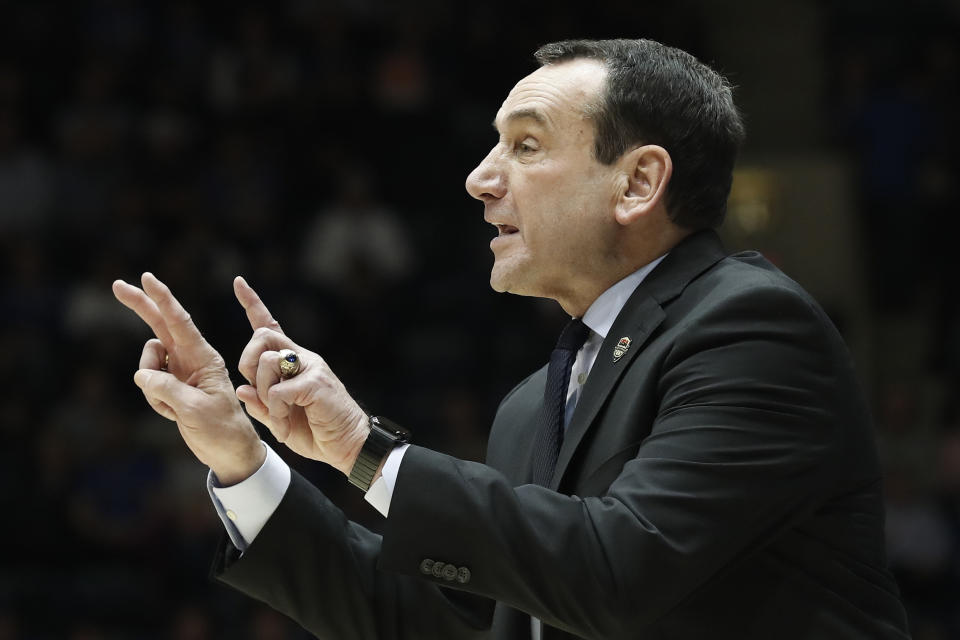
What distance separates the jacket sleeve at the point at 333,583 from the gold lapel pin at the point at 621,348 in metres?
0.69

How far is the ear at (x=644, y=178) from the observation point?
2.86 metres

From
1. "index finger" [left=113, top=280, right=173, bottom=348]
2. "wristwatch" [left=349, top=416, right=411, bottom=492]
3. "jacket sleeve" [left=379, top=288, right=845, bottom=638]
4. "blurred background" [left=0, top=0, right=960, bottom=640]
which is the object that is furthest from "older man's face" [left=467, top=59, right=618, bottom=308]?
"blurred background" [left=0, top=0, right=960, bottom=640]

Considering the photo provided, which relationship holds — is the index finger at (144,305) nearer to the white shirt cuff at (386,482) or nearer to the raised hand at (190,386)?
the raised hand at (190,386)

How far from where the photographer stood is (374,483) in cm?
248

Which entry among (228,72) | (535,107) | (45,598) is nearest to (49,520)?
(45,598)

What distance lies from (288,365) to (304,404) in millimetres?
89

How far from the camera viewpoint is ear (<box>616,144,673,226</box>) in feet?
9.37

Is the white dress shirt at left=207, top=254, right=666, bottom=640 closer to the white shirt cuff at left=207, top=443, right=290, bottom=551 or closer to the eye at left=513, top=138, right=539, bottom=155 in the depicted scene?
the white shirt cuff at left=207, top=443, right=290, bottom=551

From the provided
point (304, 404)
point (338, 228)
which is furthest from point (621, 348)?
point (338, 228)

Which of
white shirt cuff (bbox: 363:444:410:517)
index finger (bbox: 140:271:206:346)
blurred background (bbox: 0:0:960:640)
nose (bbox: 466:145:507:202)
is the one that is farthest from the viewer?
blurred background (bbox: 0:0:960:640)

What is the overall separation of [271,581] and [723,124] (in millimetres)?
1360

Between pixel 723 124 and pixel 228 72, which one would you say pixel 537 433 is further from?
pixel 228 72

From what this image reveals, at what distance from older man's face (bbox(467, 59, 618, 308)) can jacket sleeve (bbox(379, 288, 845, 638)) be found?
0.44m

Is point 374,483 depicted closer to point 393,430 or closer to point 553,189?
point 393,430
